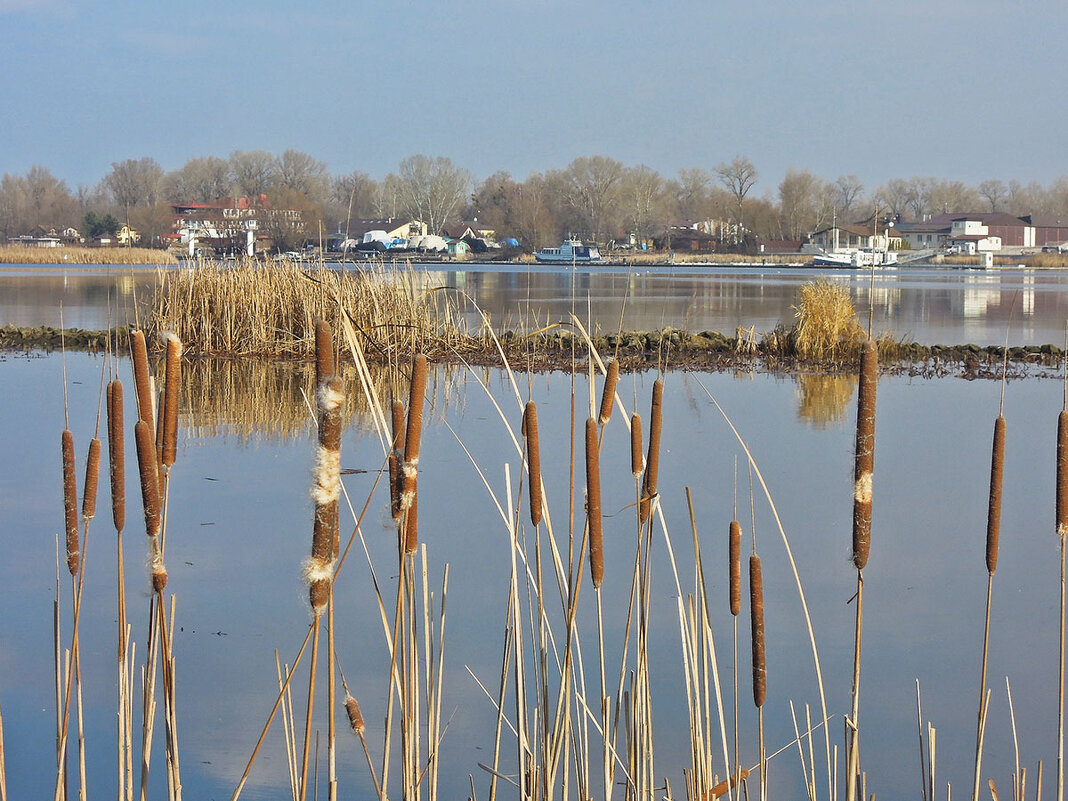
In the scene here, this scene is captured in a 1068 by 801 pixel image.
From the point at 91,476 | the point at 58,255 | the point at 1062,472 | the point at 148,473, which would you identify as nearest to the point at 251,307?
the point at 91,476

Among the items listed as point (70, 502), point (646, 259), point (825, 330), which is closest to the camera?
point (70, 502)

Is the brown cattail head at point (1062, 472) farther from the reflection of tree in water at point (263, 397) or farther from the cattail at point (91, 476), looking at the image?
the reflection of tree in water at point (263, 397)

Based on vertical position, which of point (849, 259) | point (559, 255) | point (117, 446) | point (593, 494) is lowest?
point (593, 494)

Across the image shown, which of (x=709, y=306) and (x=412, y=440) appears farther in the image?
(x=709, y=306)

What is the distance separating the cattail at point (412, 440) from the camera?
5.96ft

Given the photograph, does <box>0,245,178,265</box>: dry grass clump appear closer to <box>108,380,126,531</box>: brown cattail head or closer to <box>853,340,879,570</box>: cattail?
<box>108,380,126,531</box>: brown cattail head

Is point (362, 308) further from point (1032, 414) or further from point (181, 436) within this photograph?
point (1032, 414)

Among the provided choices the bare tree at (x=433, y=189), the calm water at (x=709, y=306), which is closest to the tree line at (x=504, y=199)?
the bare tree at (x=433, y=189)

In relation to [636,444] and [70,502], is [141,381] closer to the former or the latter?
[70,502]

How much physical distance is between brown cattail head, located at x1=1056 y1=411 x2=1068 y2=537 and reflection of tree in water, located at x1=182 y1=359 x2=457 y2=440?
6.10m

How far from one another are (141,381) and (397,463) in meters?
0.44

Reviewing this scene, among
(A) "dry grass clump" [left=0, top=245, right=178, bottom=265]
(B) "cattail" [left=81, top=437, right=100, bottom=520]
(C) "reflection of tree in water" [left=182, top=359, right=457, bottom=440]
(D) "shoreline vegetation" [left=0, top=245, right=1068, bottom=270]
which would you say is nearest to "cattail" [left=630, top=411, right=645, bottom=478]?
(B) "cattail" [left=81, top=437, right=100, bottom=520]

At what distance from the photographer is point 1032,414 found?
10336 millimetres

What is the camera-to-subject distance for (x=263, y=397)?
1128cm
